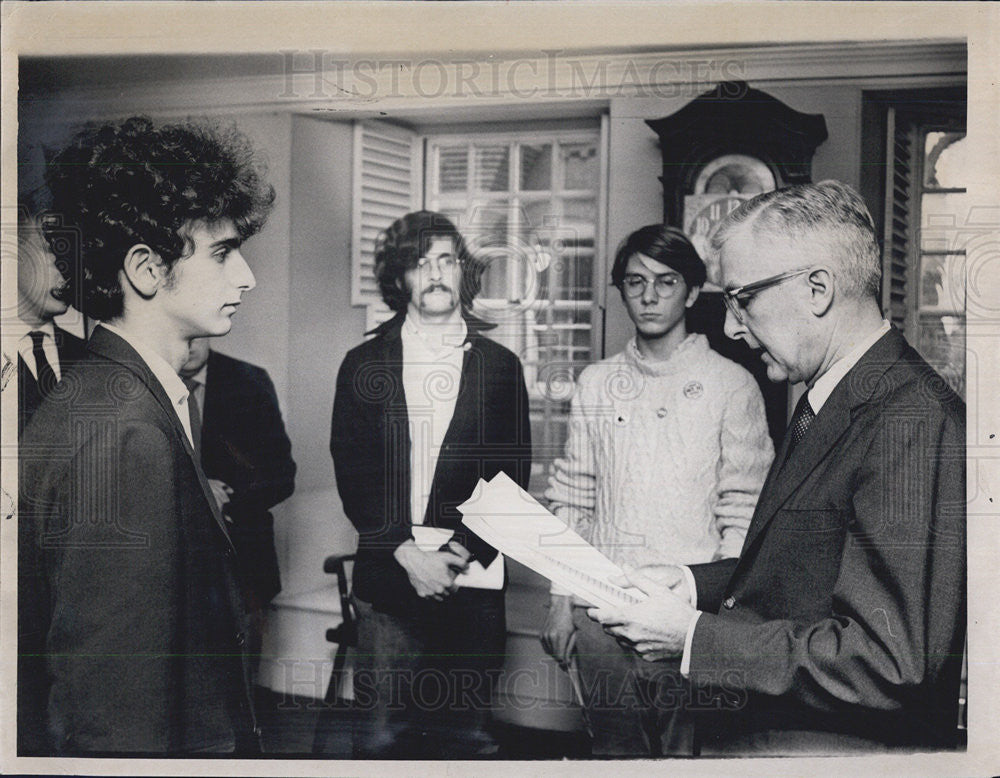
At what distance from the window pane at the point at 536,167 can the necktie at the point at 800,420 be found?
988mm

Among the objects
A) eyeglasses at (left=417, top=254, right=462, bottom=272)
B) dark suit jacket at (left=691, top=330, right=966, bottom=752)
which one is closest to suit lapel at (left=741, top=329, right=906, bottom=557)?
dark suit jacket at (left=691, top=330, right=966, bottom=752)

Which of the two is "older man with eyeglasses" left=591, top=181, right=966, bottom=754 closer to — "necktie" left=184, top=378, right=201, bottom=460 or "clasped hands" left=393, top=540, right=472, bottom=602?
"clasped hands" left=393, top=540, right=472, bottom=602

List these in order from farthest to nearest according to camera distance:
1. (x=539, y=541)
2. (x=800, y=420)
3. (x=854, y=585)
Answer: (x=539, y=541) → (x=800, y=420) → (x=854, y=585)

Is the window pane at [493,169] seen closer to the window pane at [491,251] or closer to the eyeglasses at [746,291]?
the window pane at [491,251]

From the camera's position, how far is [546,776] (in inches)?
112

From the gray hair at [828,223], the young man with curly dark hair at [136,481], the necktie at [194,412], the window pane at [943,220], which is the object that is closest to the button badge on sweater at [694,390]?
the gray hair at [828,223]

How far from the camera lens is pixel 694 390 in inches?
110

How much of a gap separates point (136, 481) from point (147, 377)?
0.31 metres

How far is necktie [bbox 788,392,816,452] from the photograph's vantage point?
8.93 ft

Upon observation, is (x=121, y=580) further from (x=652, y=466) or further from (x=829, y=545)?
(x=829, y=545)

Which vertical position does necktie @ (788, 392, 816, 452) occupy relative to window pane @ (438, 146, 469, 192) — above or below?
below

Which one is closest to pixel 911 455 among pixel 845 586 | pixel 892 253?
pixel 845 586

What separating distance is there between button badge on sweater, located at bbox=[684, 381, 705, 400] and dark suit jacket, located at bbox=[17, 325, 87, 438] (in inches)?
71.8

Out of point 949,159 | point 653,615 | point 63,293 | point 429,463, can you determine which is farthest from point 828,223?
point 63,293
